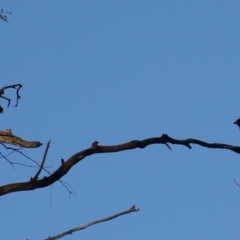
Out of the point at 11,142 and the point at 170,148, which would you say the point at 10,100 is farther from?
the point at 170,148

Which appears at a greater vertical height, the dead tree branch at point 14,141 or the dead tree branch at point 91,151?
the dead tree branch at point 14,141

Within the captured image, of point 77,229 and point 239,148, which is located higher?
point 239,148

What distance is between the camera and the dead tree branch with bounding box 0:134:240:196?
1839 mm

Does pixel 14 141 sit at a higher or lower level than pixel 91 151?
higher

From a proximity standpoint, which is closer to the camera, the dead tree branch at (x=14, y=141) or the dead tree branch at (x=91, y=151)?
the dead tree branch at (x=91, y=151)

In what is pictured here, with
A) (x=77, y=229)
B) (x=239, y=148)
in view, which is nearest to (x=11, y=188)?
(x=77, y=229)

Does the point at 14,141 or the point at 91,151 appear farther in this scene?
the point at 14,141

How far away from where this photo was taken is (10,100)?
8.29ft

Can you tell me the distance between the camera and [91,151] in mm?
1946

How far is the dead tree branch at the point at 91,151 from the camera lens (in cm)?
184

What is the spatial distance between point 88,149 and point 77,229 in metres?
0.33

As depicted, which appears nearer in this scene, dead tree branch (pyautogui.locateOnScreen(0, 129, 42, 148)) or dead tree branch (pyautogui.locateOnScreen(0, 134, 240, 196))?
dead tree branch (pyautogui.locateOnScreen(0, 134, 240, 196))

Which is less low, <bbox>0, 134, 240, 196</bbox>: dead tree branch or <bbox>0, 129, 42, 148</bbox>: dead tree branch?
<bbox>0, 129, 42, 148</bbox>: dead tree branch

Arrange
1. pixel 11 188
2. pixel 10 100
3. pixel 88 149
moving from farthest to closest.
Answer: pixel 10 100 < pixel 88 149 < pixel 11 188
